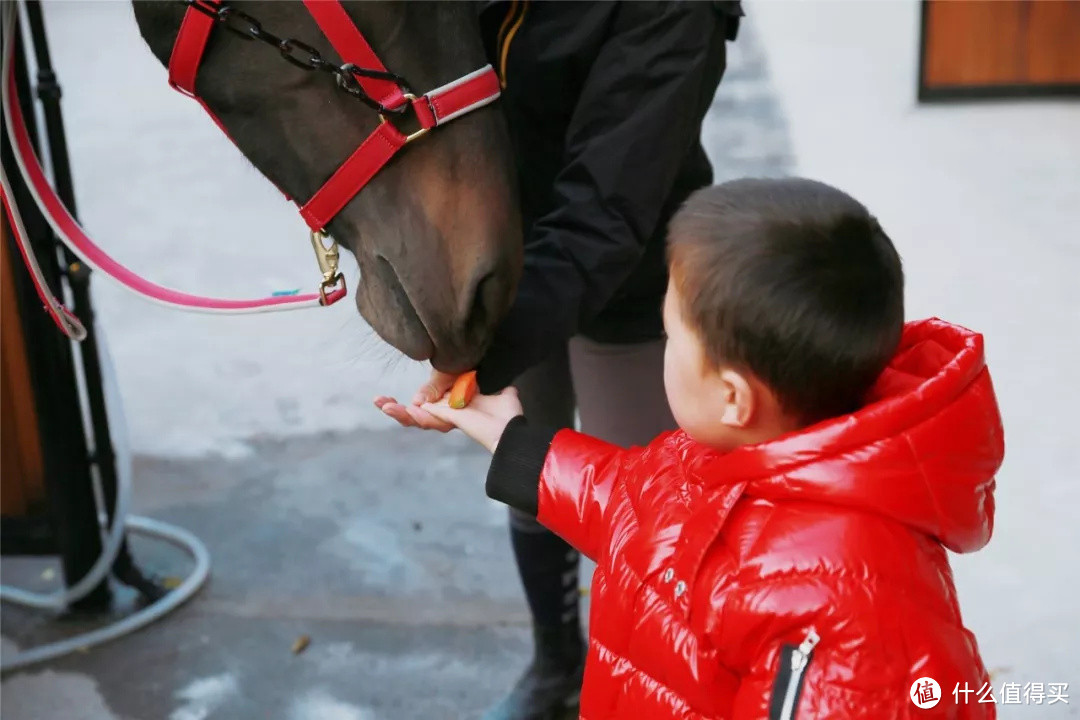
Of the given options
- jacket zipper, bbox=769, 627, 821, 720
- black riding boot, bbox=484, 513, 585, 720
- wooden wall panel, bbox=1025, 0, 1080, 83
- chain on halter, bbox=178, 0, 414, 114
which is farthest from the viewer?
wooden wall panel, bbox=1025, 0, 1080, 83

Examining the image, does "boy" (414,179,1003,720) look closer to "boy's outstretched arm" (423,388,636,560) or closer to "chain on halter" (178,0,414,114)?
"boy's outstretched arm" (423,388,636,560)

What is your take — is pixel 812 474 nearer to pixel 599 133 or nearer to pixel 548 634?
pixel 599 133

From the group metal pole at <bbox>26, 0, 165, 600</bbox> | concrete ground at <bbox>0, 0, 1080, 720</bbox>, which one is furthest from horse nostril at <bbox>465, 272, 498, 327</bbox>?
metal pole at <bbox>26, 0, 165, 600</bbox>

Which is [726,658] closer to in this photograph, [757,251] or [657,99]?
[757,251]

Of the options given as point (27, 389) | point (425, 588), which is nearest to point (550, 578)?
point (425, 588)

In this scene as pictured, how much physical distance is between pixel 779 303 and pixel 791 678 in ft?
0.98

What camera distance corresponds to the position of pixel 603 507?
3.76 ft

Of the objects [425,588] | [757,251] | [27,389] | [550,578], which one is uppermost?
[757,251]

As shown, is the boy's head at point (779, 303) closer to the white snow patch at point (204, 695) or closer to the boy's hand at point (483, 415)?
the boy's hand at point (483, 415)

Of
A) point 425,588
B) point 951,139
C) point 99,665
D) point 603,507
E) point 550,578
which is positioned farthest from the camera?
point 951,139

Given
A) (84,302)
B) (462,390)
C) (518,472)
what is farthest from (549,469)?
(84,302)

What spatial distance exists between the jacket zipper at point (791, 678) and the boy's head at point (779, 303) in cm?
20

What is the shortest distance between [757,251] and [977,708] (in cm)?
44

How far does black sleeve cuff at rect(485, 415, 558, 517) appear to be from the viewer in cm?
122
